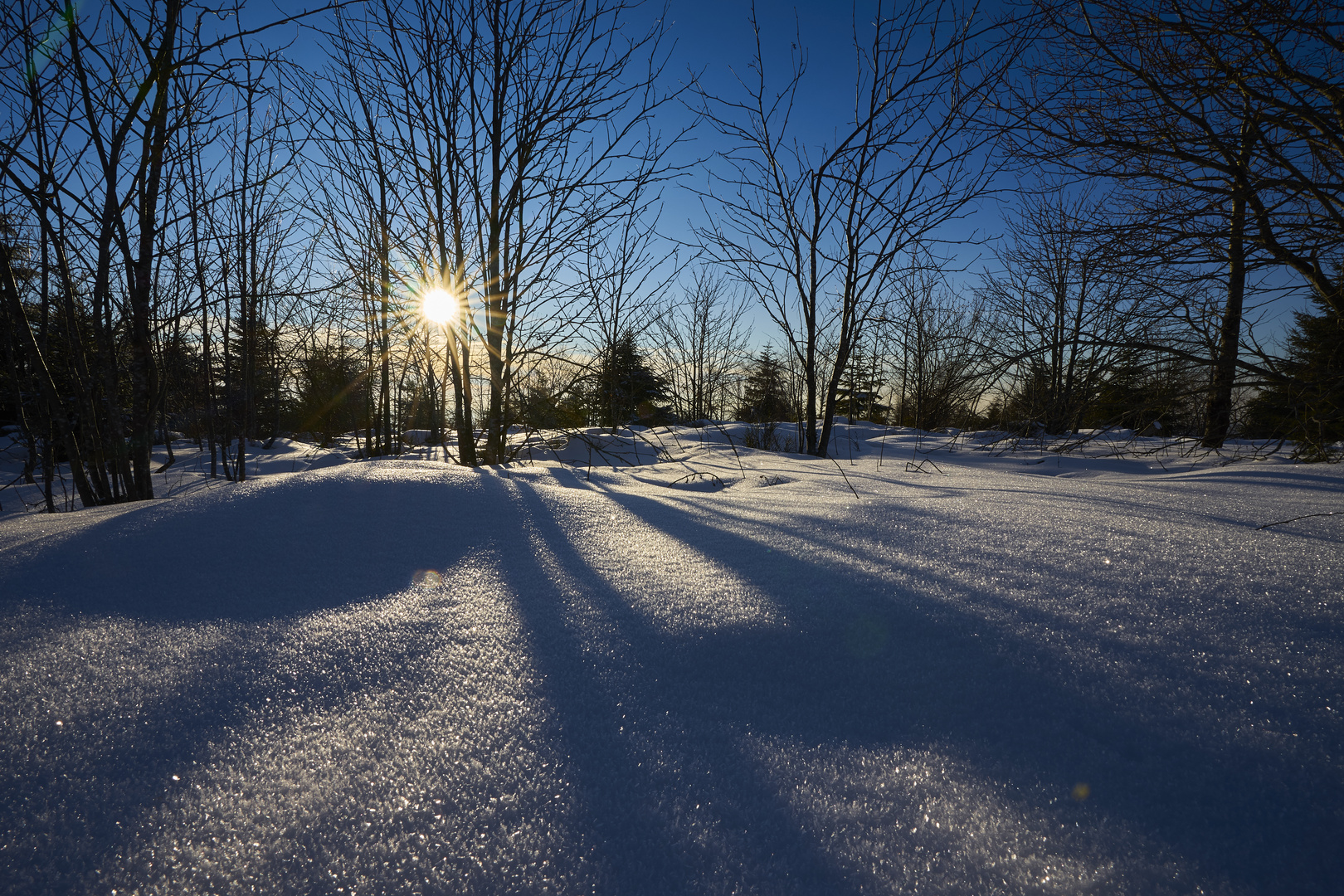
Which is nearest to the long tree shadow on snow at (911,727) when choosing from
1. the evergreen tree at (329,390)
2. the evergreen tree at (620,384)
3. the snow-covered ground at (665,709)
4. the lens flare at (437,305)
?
the snow-covered ground at (665,709)

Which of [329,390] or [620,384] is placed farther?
[329,390]

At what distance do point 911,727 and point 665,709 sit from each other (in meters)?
0.31

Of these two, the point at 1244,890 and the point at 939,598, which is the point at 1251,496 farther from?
the point at 1244,890

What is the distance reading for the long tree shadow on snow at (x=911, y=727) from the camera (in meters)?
0.53

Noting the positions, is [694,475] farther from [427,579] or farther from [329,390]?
[329,390]

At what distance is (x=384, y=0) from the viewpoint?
2.99 metres

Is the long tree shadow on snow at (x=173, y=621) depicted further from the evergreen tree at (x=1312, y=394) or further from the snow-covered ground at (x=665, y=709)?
the evergreen tree at (x=1312, y=394)

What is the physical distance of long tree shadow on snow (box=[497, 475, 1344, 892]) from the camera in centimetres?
53

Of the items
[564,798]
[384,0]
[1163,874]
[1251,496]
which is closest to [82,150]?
[384,0]

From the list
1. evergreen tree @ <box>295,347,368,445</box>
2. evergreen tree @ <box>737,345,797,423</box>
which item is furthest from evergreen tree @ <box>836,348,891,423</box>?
evergreen tree @ <box>295,347,368,445</box>

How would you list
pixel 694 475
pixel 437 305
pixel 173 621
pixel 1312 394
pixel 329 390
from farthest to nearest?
pixel 329 390, pixel 437 305, pixel 694 475, pixel 1312 394, pixel 173 621

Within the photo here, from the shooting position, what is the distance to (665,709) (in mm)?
735

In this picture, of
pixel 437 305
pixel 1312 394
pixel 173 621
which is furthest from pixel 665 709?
pixel 437 305

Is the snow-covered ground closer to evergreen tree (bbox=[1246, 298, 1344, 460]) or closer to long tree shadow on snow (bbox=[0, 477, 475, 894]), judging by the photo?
long tree shadow on snow (bbox=[0, 477, 475, 894])
